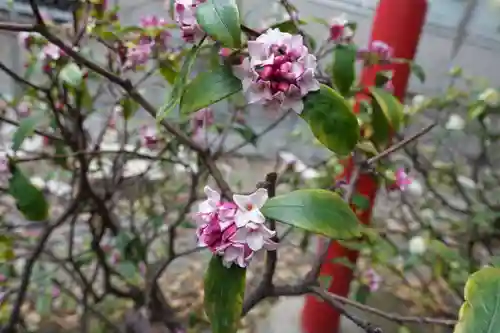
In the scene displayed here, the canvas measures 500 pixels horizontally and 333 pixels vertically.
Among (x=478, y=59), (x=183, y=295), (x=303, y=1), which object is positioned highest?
(x=303, y=1)

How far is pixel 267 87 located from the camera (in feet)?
1.30

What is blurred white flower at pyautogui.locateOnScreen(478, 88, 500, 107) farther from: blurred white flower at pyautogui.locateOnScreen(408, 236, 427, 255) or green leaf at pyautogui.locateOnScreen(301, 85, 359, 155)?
green leaf at pyautogui.locateOnScreen(301, 85, 359, 155)

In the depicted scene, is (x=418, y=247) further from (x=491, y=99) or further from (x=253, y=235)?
(x=253, y=235)

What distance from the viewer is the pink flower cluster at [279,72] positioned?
0.39m

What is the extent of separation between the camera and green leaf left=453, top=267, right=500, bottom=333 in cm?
32

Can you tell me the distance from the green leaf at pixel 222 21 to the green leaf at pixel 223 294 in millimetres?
168

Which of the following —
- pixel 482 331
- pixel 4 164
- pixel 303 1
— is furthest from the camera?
pixel 303 1

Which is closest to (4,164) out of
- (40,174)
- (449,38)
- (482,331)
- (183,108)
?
(183,108)

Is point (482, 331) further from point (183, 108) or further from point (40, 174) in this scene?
point (40, 174)

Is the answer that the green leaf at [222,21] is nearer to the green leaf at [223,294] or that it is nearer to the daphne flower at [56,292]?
the green leaf at [223,294]

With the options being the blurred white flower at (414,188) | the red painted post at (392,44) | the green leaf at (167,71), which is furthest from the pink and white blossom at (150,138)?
the blurred white flower at (414,188)

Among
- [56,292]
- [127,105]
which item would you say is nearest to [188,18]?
[127,105]

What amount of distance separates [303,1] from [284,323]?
30.5 inches

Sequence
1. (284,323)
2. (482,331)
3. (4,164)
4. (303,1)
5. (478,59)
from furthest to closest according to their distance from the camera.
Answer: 1. (478,59)
2. (303,1)
3. (284,323)
4. (4,164)
5. (482,331)
